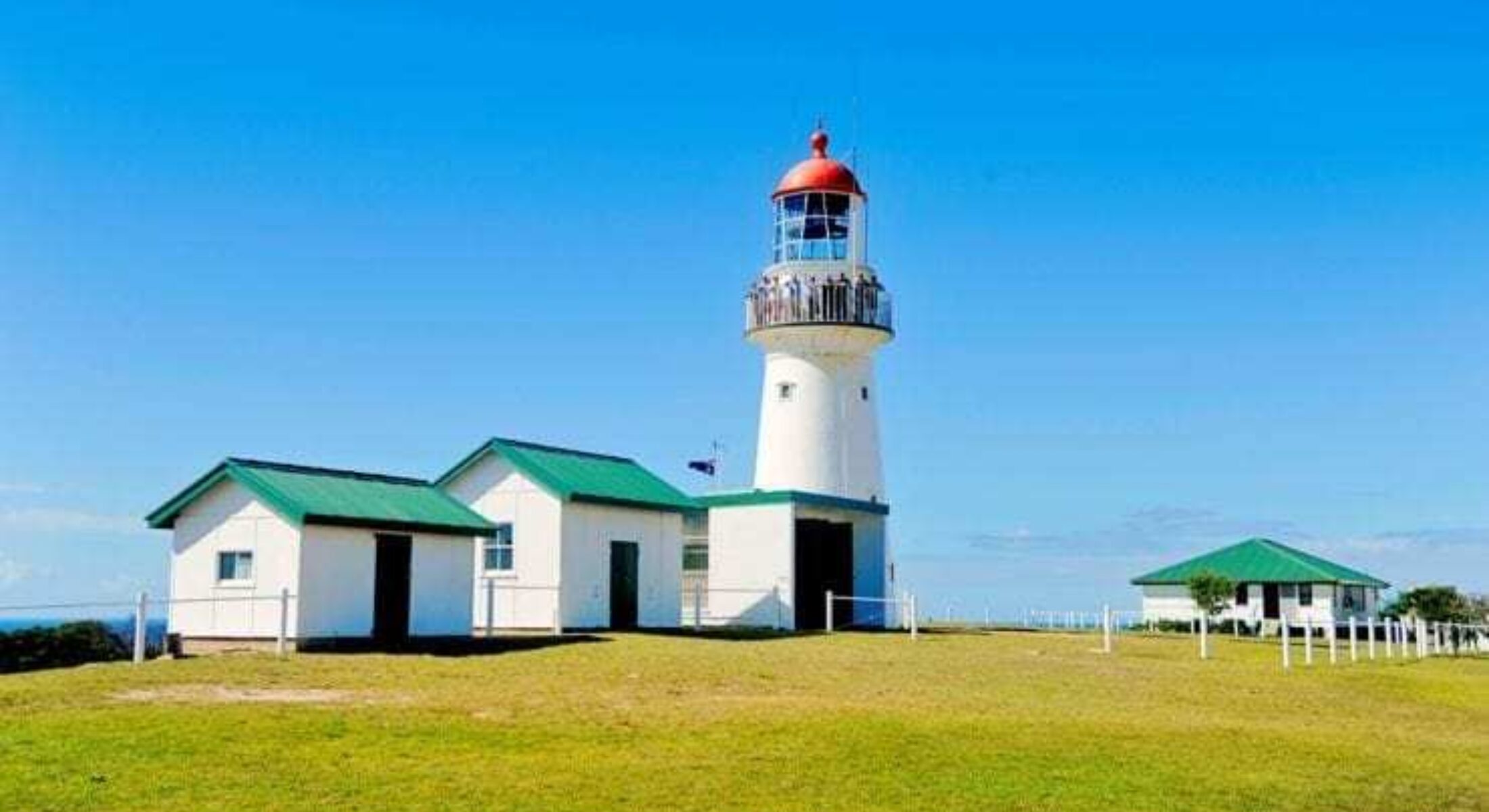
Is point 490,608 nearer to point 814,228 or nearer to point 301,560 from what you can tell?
point 301,560

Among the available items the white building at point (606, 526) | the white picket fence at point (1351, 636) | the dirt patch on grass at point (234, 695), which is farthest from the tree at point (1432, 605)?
the dirt patch on grass at point (234, 695)

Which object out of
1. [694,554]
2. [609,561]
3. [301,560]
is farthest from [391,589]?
[694,554]

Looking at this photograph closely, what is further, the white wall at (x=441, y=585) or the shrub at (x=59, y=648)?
the white wall at (x=441, y=585)

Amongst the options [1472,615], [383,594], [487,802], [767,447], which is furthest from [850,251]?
[487,802]

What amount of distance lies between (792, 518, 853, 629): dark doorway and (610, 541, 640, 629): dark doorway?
479cm

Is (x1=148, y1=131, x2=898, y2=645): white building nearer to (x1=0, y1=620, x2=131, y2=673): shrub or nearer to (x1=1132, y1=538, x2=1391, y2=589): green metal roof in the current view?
(x1=0, y1=620, x2=131, y2=673): shrub

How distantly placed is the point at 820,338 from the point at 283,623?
18941 millimetres

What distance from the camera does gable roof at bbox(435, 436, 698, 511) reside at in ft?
108

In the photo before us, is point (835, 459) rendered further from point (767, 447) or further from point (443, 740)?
point (443, 740)

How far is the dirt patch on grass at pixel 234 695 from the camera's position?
707 inches

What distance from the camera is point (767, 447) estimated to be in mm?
42000

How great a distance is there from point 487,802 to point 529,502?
2038 cm

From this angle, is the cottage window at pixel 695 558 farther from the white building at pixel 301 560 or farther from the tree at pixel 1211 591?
the tree at pixel 1211 591

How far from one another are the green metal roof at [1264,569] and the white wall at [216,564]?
35.4 m
